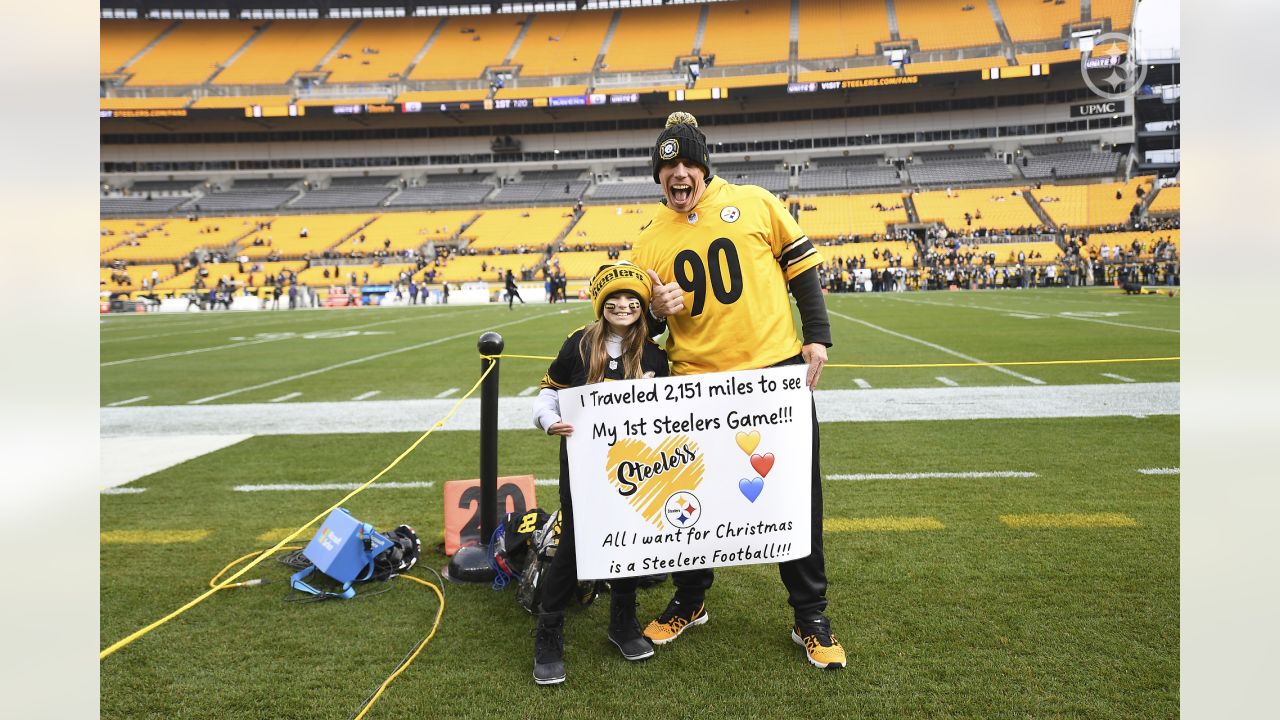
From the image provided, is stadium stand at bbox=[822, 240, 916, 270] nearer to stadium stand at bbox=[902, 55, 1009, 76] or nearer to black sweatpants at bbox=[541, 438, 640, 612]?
stadium stand at bbox=[902, 55, 1009, 76]

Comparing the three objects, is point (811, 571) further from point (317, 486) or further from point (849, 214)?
point (849, 214)

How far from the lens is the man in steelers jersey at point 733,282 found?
2.99 meters

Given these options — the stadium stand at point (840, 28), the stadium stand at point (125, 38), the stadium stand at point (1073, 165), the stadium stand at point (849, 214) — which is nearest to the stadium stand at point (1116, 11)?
the stadium stand at point (1073, 165)

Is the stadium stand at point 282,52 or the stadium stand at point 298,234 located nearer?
the stadium stand at point 298,234

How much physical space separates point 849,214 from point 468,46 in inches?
1331

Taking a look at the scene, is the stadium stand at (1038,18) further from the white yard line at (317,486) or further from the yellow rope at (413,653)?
the yellow rope at (413,653)

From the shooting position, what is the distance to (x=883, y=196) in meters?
52.7

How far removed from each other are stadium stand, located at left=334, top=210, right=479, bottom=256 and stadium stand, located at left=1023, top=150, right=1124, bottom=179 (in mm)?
38736

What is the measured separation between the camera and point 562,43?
Answer: 62.6m

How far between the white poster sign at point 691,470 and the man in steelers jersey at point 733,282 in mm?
121

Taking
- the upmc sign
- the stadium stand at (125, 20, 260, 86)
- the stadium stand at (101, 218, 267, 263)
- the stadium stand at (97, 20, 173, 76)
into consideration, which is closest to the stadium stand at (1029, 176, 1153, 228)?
the upmc sign

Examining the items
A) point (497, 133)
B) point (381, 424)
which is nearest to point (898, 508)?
point (381, 424)

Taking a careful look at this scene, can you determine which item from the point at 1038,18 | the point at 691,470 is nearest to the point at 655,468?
the point at 691,470
